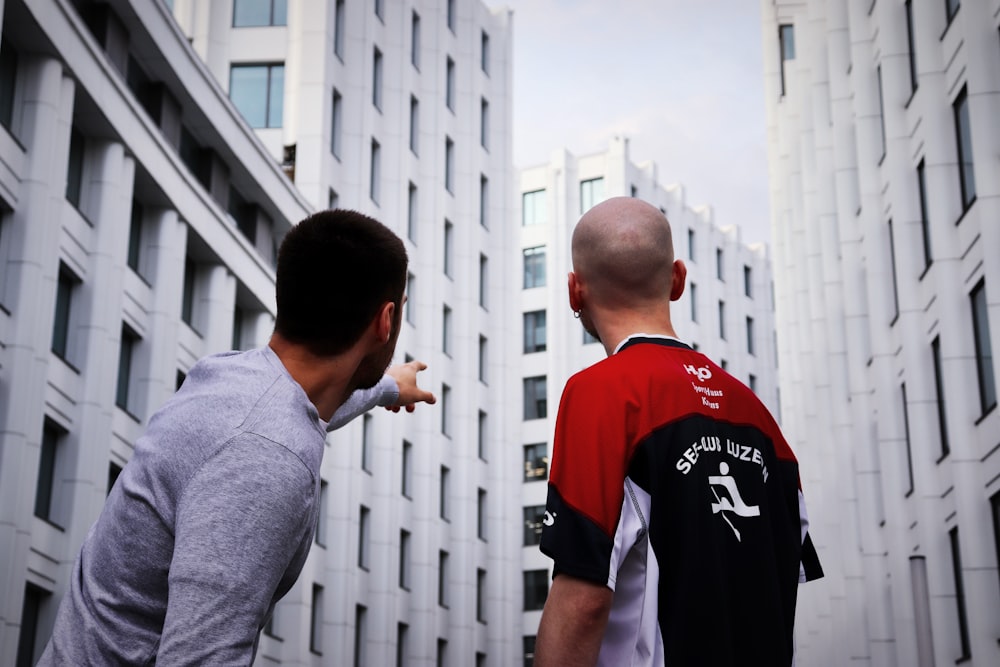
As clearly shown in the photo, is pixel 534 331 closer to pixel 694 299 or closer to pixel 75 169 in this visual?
pixel 694 299

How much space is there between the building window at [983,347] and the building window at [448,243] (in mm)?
32663

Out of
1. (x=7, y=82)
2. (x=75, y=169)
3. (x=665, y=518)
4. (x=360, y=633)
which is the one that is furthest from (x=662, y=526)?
(x=360, y=633)

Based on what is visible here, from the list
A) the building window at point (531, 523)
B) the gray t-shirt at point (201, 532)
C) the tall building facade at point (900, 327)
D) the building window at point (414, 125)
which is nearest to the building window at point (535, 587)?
the building window at point (531, 523)

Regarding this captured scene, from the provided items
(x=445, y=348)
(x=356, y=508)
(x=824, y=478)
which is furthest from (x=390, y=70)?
(x=824, y=478)

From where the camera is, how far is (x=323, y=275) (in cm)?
381

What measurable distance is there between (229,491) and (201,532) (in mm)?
123

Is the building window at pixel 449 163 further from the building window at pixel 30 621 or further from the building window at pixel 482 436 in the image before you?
the building window at pixel 30 621

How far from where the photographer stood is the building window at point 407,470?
5081 centimetres

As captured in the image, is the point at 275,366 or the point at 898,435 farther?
the point at 898,435

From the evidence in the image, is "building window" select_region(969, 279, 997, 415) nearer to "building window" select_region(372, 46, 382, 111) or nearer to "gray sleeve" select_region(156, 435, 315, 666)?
"gray sleeve" select_region(156, 435, 315, 666)

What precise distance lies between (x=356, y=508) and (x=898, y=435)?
63.5 feet

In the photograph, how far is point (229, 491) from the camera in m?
3.33

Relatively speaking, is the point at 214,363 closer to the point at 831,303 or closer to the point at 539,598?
the point at 831,303

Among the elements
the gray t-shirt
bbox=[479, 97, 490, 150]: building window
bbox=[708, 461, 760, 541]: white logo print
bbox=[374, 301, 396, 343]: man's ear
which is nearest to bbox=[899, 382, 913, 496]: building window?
bbox=[708, 461, 760, 541]: white logo print
